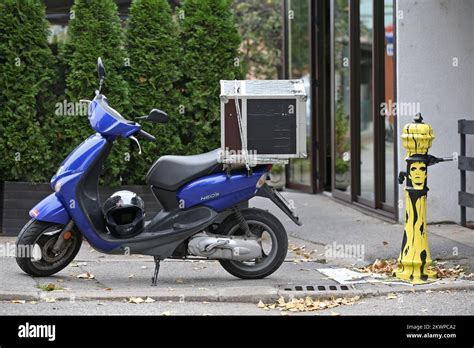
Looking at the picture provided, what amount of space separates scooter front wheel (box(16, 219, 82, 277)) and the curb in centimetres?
51

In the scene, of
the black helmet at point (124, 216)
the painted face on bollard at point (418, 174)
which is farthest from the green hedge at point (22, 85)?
the painted face on bollard at point (418, 174)

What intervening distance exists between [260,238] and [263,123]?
3.08 feet

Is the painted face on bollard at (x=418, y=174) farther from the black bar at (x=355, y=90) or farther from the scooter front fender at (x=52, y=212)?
the black bar at (x=355, y=90)

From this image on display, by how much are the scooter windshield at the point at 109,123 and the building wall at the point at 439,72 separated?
3.97 m

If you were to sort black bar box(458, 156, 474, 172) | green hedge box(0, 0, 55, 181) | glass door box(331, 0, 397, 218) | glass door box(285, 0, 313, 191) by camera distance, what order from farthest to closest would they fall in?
glass door box(285, 0, 313, 191) < glass door box(331, 0, 397, 218) < black bar box(458, 156, 474, 172) < green hedge box(0, 0, 55, 181)

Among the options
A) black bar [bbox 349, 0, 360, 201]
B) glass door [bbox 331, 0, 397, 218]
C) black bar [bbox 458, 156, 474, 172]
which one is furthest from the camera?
black bar [bbox 349, 0, 360, 201]

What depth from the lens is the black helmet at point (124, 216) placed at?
25.8 ft

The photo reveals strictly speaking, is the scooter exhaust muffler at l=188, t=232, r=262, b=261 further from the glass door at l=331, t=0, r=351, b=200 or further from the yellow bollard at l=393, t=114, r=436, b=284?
the glass door at l=331, t=0, r=351, b=200

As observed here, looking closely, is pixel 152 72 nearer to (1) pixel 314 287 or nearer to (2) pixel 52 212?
(2) pixel 52 212

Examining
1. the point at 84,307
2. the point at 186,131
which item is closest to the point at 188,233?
the point at 84,307

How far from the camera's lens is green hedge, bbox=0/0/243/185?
10000 mm

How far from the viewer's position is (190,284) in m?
7.93

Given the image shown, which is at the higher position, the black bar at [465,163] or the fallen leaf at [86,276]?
the black bar at [465,163]
